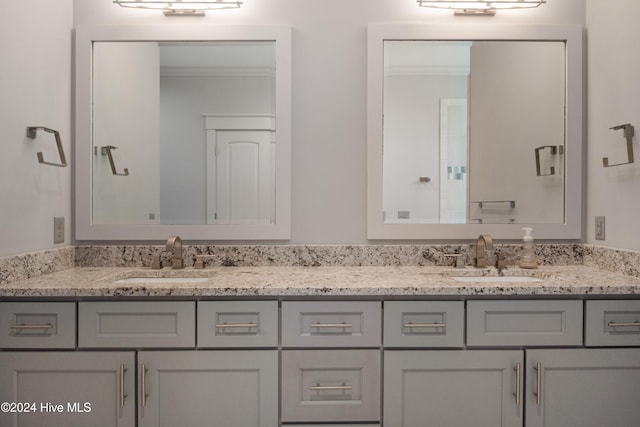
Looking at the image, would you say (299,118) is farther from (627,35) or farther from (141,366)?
(627,35)

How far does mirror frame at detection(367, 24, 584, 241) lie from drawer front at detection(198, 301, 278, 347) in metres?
0.67

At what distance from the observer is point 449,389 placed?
136 centimetres

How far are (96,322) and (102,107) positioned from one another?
40.4 inches

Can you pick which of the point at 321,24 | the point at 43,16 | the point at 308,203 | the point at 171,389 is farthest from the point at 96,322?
the point at 321,24

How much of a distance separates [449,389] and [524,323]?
1.12 ft

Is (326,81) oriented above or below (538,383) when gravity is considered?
above

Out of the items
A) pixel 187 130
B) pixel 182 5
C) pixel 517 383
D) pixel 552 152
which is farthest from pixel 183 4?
pixel 517 383

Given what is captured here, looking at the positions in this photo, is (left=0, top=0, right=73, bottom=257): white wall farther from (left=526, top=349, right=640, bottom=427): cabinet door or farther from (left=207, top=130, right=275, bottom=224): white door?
(left=526, top=349, right=640, bottom=427): cabinet door

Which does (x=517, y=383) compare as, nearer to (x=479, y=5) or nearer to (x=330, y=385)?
(x=330, y=385)

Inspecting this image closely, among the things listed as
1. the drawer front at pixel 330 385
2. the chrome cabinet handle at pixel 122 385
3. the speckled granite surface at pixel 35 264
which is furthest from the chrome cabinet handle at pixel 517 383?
the speckled granite surface at pixel 35 264

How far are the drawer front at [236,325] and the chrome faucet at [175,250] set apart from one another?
0.44 m

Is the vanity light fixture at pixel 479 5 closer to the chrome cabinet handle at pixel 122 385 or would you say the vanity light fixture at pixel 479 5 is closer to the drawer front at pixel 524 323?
the drawer front at pixel 524 323

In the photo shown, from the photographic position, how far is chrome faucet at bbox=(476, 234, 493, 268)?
1.72m

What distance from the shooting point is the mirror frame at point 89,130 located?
181 centimetres
